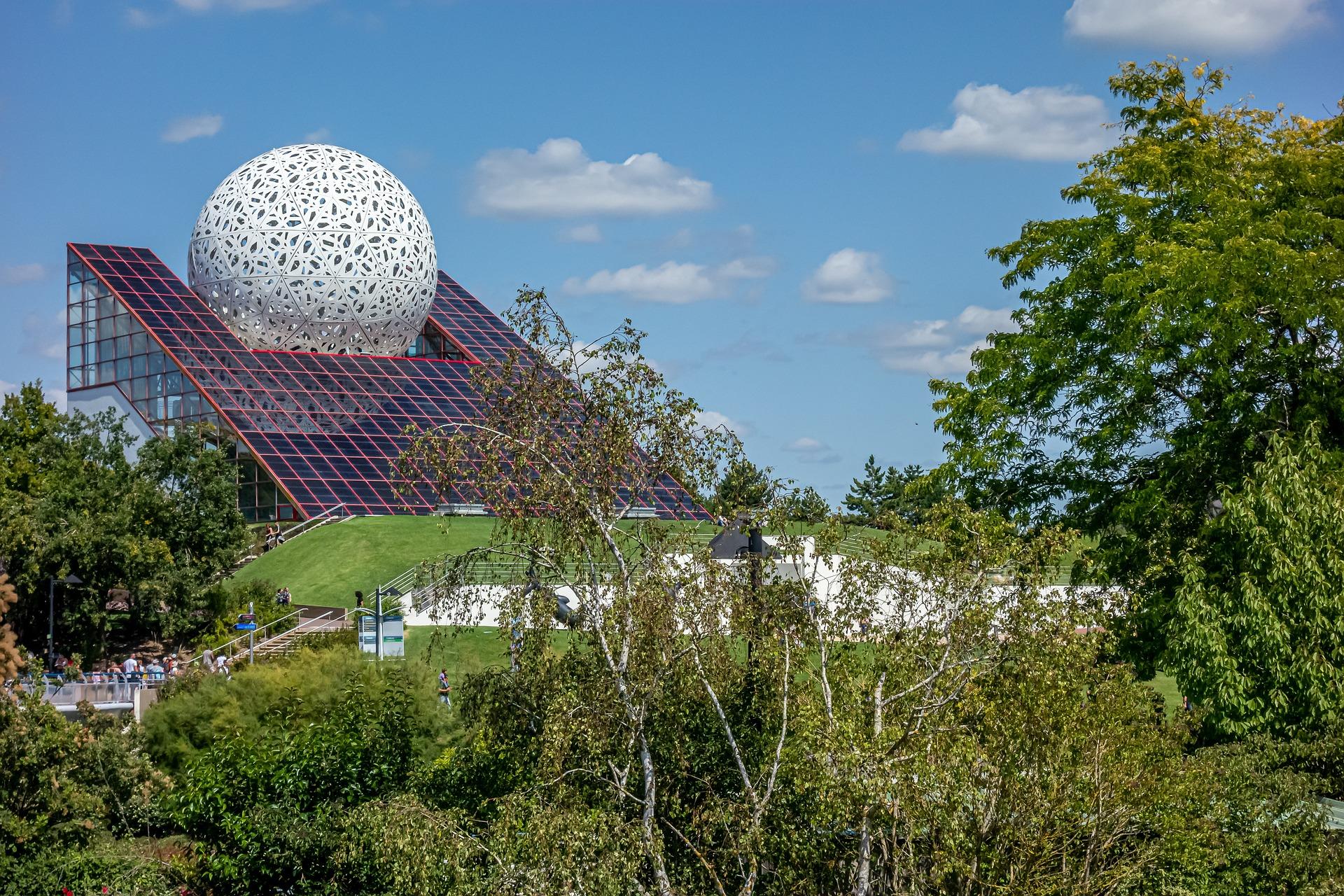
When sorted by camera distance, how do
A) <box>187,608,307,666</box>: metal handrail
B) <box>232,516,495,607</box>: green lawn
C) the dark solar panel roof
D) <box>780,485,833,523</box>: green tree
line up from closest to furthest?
<box>780,485,833,523</box>: green tree
<box>187,608,307,666</box>: metal handrail
<box>232,516,495,607</box>: green lawn
the dark solar panel roof

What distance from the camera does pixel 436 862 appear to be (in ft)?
37.6

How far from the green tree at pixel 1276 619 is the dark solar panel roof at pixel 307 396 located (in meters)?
28.1

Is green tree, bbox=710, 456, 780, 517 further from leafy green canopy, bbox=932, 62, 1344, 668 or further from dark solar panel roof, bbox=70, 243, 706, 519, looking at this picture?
dark solar panel roof, bbox=70, 243, 706, 519

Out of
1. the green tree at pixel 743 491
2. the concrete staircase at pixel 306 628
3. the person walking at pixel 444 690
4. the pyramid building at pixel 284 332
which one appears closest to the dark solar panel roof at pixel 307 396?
the pyramid building at pixel 284 332

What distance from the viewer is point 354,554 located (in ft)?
131

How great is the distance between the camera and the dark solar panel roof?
4722cm

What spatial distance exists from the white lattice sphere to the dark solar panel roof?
1.12m

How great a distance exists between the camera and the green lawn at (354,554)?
3712 centimetres

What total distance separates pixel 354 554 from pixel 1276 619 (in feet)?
93.0

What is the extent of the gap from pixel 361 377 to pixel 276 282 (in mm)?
4875

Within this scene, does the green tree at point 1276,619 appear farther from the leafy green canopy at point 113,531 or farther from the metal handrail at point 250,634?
the leafy green canopy at point 113,531

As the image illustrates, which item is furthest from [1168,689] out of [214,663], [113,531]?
[113,531]

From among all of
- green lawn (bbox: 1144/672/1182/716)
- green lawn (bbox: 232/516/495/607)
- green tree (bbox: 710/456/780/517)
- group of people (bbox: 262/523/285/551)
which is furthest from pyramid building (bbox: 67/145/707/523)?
green tree (bbox: 710/456/780/517)

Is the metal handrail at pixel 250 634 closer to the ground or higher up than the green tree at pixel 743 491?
closer to the ground
